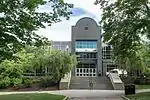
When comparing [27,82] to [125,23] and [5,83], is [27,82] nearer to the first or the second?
[5,83]

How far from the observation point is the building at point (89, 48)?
84750 mm

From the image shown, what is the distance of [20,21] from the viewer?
17859mm

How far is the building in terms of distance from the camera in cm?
8475

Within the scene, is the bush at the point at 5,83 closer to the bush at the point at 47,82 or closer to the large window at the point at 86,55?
the bush at the point at 47,82

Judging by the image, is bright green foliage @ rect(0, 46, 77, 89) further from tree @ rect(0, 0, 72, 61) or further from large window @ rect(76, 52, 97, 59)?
tree @ rect(0, 0, 72, 61)

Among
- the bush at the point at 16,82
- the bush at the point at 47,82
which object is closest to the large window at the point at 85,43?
the bush at the point at 47,82

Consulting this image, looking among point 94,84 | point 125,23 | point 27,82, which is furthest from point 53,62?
point 125,23

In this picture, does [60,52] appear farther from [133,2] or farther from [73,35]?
[73,35]

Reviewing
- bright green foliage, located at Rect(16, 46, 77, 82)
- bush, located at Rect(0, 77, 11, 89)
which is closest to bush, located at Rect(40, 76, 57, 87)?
bright green foliage, located at Rect(16, 46, 77, 82)

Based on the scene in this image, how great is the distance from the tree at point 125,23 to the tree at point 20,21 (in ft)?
53.5

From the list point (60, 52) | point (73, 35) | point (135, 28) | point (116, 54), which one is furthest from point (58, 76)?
point (73, 35)

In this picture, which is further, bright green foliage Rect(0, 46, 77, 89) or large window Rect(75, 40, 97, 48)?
large window Rect(75, 40, 97, 48)

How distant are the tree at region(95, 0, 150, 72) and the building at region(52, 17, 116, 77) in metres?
48.0

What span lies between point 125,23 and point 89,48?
166ft
